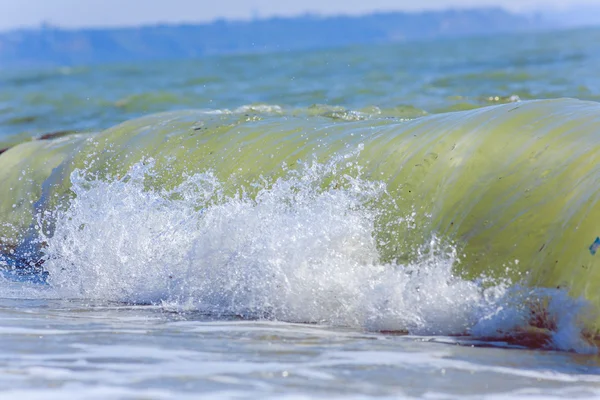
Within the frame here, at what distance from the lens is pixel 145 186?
4.96 meters

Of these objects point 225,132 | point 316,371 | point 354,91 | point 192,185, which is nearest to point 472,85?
point 354,91

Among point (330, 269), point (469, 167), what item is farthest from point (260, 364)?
point (469, 167)

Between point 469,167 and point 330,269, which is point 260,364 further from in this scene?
point 469,167

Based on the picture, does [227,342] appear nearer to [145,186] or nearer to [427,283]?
[427,283]

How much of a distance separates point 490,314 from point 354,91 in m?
9.35

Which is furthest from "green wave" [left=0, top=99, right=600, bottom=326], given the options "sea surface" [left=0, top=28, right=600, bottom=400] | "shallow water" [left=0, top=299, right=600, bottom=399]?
"shallow water" [left=0, top=299, right=600, bottom=399]

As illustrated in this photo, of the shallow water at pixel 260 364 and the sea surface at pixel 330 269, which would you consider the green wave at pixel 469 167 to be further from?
the shallow water at pixel 260 364

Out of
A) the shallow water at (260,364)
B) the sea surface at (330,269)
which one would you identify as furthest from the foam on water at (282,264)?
the shallow water at (260,364)

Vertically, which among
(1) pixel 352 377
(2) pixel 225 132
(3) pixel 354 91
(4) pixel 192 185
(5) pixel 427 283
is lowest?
(1) pixel 352 377

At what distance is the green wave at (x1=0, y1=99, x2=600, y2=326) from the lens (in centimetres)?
326

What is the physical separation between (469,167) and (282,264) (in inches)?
36.7

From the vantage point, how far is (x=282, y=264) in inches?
145

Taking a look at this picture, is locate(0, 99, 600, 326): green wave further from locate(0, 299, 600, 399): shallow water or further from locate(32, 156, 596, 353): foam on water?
locate(0, 299, 600, 399): shallow water

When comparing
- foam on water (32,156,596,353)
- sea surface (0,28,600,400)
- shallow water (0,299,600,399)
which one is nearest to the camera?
shallow water (0,299,600,399)
